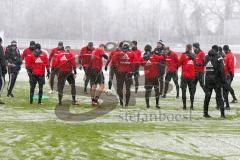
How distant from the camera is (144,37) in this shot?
9419cm

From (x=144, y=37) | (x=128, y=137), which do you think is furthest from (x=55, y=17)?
(x=128, y=137)

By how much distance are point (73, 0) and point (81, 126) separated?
86985 millimetres

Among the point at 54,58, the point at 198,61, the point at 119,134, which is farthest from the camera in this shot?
the point at 54,58

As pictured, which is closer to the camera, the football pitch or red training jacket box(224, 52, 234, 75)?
the football pitch

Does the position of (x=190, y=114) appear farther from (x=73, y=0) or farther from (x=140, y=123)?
(x=73, y=0)

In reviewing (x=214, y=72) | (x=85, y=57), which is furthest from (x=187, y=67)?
(x=85, y=57)

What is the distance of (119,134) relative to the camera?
39.2 feet

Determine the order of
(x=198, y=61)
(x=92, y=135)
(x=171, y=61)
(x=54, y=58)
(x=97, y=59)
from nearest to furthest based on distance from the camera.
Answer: (x=92, y=135)
(x=198, y=61)
(x=97, y=59)
(x=54, y=58)
(x=171, y=61)

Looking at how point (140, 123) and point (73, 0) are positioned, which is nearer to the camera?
point (140, 123)

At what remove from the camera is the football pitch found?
9.68 meters

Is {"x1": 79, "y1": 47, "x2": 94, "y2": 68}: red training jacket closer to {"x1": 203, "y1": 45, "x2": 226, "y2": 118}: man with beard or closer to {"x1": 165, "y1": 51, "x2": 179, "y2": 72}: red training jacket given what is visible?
{"x1": 165, "y1": 51, "x2": 179, "y2": 72}: red training jacket

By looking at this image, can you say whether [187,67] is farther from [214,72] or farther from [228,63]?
[214,72]

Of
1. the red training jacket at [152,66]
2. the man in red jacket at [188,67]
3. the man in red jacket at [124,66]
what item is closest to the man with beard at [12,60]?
the man in red jacket at [124,66]

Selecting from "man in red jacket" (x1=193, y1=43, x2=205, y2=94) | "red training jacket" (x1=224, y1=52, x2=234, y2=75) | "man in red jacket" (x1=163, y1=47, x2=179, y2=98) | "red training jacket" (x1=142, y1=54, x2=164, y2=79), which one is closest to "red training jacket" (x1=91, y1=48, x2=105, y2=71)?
"red training jacket" (x1=142, y1=54, x2=164, y2=79)
